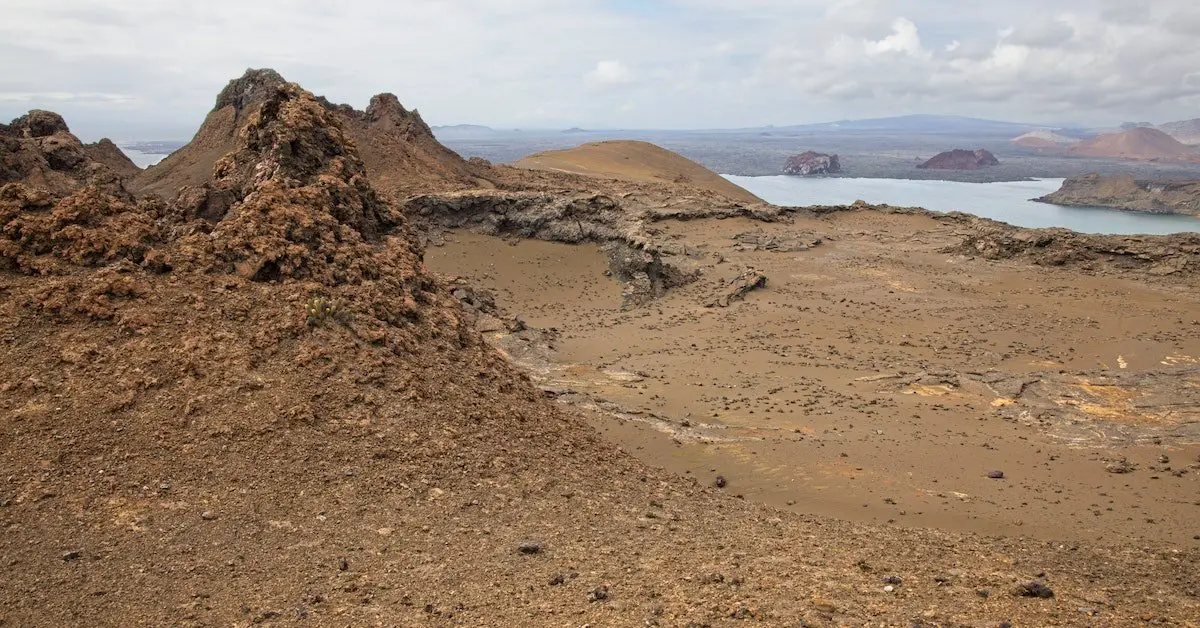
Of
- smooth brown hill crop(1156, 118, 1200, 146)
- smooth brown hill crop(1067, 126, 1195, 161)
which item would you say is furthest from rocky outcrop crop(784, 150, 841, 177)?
smooth brown hill crop(1156, 118, 1200, 146)

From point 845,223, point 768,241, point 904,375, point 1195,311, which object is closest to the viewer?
point 904,375

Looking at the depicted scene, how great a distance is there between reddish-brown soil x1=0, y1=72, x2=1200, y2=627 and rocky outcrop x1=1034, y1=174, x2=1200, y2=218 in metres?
51.6

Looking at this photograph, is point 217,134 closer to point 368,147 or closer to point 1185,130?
point 368,147

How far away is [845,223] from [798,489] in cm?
2050

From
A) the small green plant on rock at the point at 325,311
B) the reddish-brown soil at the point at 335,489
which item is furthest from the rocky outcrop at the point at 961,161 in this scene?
the small green plant on rock at the point at 325,311

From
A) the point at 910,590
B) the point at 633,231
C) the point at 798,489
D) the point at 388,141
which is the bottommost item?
the point at 798,489

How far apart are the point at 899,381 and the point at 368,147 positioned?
2017 centimetres

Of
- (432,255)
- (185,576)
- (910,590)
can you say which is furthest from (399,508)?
(432,255)

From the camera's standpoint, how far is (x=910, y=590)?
457 cm

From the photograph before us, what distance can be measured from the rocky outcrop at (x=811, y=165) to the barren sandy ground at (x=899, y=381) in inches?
2384

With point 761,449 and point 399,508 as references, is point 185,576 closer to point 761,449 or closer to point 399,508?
point 399,508

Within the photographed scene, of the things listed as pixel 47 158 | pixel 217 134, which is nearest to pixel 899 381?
pixel 47 158

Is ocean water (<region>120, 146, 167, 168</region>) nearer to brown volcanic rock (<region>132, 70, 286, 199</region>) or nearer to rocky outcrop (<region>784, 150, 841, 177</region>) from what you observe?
brown volcanic rock (<region>132, 70, 286, 199</region>)

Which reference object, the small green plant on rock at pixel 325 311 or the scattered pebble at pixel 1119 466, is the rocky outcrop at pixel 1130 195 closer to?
the scattered pebble at pixel 1119 466
